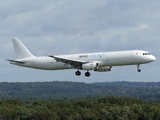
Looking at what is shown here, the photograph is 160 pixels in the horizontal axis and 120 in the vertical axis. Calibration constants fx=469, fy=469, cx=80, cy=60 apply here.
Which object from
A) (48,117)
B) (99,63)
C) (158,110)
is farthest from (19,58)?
(158,110)

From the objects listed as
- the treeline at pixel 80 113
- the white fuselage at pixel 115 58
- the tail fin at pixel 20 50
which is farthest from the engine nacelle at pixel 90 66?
the treeline at pixel 80 113

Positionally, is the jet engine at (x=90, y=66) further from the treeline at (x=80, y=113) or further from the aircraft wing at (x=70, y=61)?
the treeline at (x=80, y=113)

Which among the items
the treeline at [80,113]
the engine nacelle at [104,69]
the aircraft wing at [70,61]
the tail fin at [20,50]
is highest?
the tail fin at [20,50]

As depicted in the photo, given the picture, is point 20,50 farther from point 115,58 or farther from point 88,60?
point 115,58

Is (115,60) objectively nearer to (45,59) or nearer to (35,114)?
(45,59)

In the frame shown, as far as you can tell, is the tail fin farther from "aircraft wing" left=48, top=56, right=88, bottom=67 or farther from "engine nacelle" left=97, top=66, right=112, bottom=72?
"engine nacelle" left=97, top=66, right=112, bottom=72

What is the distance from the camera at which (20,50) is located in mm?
112688

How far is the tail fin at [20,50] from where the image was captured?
366ft

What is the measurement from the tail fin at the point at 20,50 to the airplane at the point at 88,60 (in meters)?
0.26

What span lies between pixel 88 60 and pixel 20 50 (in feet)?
67.6

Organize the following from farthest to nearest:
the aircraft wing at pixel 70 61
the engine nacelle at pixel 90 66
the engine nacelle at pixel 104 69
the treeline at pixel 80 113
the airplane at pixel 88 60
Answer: the treeline at pixel 80 113, the engine nacelle at pixel 104 69, the aircraft wing at pixel 70 61, the engine nacelle at pixel 90 66, the airplane at pixel 88 60

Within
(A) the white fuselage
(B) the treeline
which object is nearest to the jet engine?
(A) the white fuselage

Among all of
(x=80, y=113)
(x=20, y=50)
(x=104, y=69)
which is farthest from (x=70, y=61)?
(x=80, y=113)

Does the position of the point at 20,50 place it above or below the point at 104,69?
above
